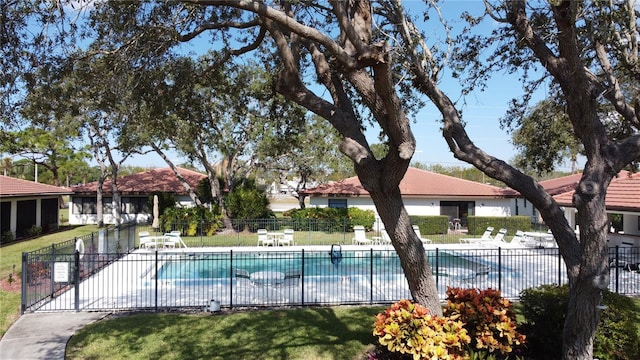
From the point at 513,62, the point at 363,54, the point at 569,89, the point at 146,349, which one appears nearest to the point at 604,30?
the point at 569,89

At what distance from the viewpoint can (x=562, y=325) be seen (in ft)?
25.7

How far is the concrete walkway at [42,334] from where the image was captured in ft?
28.7

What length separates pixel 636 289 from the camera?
14391 mm

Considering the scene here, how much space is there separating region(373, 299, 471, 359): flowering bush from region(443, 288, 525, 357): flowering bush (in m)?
0.52

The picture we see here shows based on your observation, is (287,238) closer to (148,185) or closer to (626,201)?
(626,201)

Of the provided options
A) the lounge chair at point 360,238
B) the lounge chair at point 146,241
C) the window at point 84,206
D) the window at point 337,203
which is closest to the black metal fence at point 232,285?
the lounge chair at point 146,241

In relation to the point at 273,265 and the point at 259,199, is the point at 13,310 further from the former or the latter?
the point at 259,199

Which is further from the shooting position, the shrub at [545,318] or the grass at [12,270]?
the grass at [12,270]

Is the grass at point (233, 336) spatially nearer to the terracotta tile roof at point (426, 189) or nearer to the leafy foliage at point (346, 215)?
the leafy foliage at point (346, 215)

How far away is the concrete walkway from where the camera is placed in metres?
8.74

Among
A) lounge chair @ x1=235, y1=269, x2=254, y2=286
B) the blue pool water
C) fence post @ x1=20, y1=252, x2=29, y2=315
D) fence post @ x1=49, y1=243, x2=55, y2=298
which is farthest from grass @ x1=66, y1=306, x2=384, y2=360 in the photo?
the blue pool water

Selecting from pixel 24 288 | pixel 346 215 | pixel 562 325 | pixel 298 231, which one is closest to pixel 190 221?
pixel 298 231

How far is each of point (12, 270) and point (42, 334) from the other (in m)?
9.23

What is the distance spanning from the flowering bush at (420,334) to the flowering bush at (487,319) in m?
0.52
